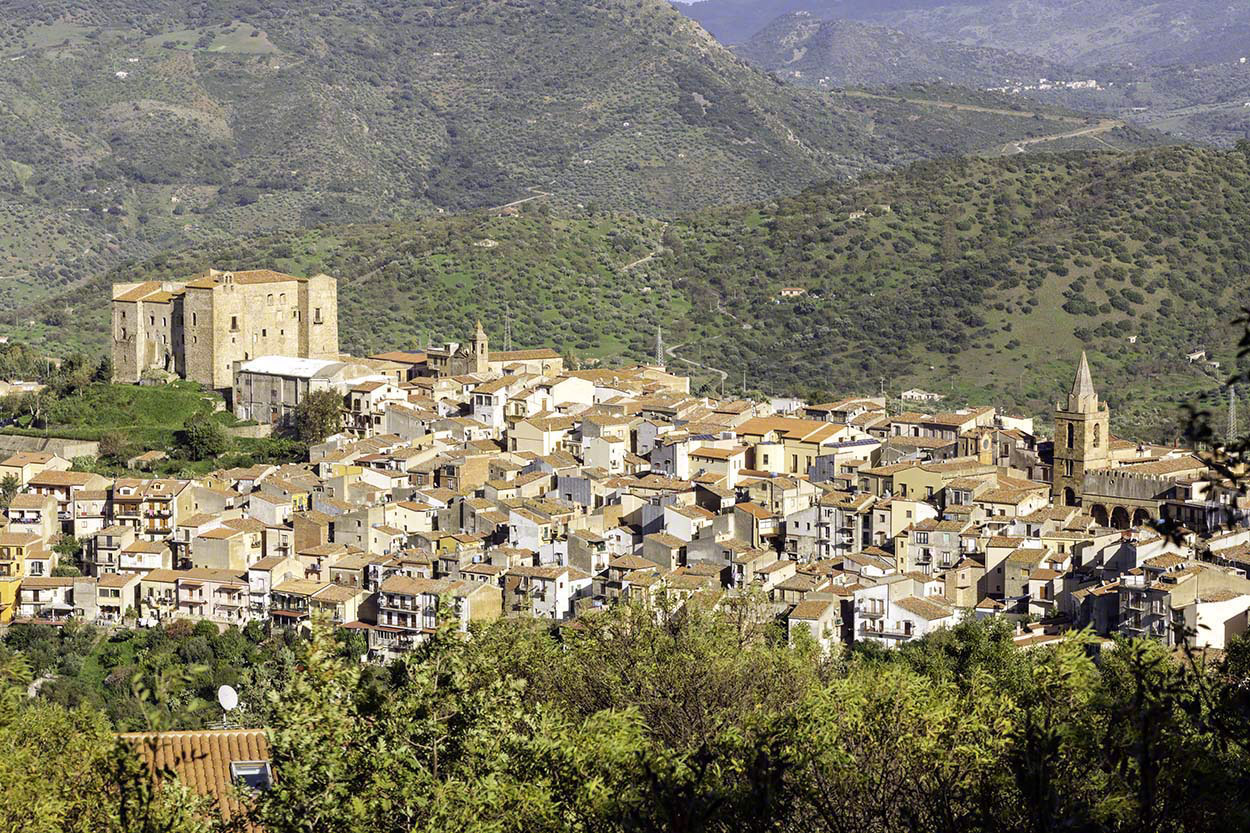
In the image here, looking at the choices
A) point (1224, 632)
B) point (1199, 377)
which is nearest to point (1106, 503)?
point (1224, 632)

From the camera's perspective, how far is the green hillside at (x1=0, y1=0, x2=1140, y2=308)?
388 ft

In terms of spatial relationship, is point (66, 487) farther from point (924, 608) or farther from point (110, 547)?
point (924, 608)

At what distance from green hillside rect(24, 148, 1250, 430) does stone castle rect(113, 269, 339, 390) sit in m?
13.9

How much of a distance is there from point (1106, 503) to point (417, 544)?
40.1ft

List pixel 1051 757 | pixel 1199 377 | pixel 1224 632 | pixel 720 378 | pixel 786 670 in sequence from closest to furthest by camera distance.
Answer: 1. pixel 1051 757
2. pixel 786 670
3. pixel 1224 632
4. pixel 1199 377
5. pixel 720 378

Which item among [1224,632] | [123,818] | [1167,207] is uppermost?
[1167,207]

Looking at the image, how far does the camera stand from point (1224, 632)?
2827 centimetres

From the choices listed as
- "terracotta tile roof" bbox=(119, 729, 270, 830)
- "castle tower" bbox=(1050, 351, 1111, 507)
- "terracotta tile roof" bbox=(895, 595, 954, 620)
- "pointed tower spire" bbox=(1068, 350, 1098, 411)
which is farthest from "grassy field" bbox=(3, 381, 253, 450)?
"terracotta tile roof" bbox=(119, 729, 270, 830)

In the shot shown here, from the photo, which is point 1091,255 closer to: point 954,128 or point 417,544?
point 417,544

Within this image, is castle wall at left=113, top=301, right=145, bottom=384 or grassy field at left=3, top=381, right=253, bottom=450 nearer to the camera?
grassy field at left=3, top=381, right=253, bottom=450

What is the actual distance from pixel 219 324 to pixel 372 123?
9532 cm

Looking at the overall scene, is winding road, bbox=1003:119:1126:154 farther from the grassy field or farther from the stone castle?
the grassy field

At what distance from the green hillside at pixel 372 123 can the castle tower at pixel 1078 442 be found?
72052 millimetres

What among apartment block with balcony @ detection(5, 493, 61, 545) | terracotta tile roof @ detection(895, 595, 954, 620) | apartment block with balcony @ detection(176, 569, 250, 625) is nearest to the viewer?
terracotta tile roof @ detection(895, 595, 954, 620)
